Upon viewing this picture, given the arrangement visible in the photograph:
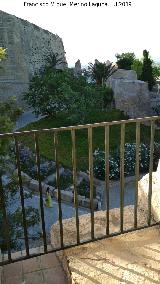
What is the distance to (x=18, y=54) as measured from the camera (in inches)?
1166

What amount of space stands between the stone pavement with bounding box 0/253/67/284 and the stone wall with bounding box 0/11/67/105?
25.5m

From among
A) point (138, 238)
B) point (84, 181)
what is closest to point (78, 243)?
point (138, 238)

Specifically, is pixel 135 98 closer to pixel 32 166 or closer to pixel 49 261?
pixel 32 166

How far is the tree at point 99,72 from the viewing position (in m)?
26.5

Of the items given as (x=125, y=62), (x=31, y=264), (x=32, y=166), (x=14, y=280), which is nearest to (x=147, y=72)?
(x=125, y=62)

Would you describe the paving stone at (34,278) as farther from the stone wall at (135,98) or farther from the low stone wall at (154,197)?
the stone wall at (135,98)

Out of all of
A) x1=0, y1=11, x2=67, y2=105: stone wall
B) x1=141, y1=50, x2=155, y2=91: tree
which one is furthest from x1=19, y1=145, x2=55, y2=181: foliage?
x1=0, y1=11, x2=67, y2=105: stone wall

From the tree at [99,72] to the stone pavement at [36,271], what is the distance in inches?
950

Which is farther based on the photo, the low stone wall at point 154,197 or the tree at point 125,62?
the tree at point 125,62

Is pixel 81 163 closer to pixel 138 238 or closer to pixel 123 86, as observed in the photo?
pixel 123 86

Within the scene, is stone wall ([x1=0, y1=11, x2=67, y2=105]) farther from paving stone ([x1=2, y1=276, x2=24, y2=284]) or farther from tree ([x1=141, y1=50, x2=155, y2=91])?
paving stone ([x1=2, y1=276, x2=24, y2=284])

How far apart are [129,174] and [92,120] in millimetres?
6927

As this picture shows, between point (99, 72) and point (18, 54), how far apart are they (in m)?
8.22

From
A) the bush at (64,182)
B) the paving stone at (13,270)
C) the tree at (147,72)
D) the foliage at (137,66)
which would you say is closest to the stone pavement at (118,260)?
the paving stone at (13,270)
